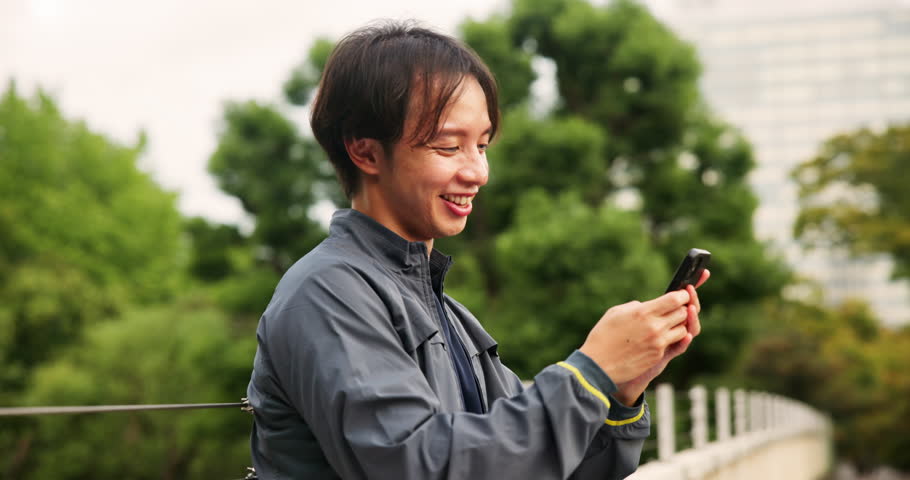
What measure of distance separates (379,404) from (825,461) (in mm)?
25600

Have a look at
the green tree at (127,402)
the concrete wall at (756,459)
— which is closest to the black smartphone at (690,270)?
the concrete wall at (756,459)

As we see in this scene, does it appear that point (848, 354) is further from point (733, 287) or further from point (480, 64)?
point (480, 64)

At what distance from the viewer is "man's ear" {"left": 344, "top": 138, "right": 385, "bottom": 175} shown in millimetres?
1499

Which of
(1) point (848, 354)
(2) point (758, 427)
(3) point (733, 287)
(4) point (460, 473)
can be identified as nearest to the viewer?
(4) point (460, 473)

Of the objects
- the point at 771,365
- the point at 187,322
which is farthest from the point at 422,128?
the point at 771,365

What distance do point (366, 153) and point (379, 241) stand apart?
14 cm

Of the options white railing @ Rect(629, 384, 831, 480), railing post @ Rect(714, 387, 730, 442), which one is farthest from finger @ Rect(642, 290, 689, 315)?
railing post @ Rect(714, 387, 730, 442)

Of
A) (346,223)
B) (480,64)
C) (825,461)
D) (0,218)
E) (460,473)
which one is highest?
(0,218)

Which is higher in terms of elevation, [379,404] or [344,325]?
[344,325]

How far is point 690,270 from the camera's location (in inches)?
55.4

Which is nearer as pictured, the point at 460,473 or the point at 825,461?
the point at 460,473

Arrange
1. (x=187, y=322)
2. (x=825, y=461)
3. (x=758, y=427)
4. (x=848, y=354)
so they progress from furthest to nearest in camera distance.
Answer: (x=848, y=354) → (x=825, y=461) → (x=187, y=322) → (x=758, y=427)

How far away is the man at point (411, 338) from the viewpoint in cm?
120

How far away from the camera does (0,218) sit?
82.8ft
